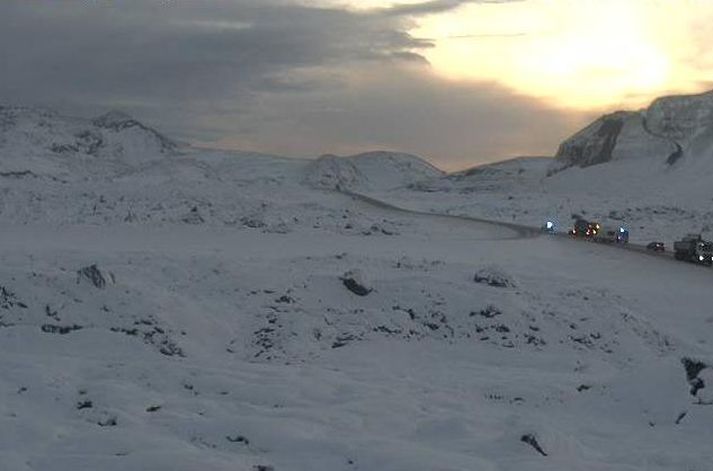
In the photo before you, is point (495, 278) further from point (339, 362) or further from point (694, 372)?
point (694, 372)

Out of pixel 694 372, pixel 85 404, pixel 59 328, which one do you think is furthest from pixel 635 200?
pixel 85 404

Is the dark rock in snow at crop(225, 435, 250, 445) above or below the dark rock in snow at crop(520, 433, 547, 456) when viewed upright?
below

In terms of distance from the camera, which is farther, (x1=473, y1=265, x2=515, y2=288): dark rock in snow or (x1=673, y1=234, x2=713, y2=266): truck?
(x1=673, y1=234, x2=713, y2=266): truck

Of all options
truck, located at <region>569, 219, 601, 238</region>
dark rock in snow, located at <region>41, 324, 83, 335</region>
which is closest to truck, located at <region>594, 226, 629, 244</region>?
truck, located at <region>569, 219, 601, 238</region>

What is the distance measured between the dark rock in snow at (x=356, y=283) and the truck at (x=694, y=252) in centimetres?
2875

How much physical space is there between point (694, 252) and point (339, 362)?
110ft

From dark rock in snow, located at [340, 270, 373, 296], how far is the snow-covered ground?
5cm

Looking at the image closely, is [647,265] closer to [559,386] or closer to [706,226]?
[559,386]

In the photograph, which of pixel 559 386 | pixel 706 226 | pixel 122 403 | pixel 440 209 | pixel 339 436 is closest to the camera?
pixel 339 436

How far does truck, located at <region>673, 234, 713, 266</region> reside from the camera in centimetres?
4869

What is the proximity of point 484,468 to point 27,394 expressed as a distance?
661 cm

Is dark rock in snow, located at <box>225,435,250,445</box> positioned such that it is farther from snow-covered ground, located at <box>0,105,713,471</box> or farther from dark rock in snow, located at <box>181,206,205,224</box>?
dark rock in snow, located at <box>181,206,205,224</box>

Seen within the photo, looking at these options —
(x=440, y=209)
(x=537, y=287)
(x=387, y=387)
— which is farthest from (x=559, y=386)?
(x=440, y=209)

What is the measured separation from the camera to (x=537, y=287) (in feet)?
93.6
